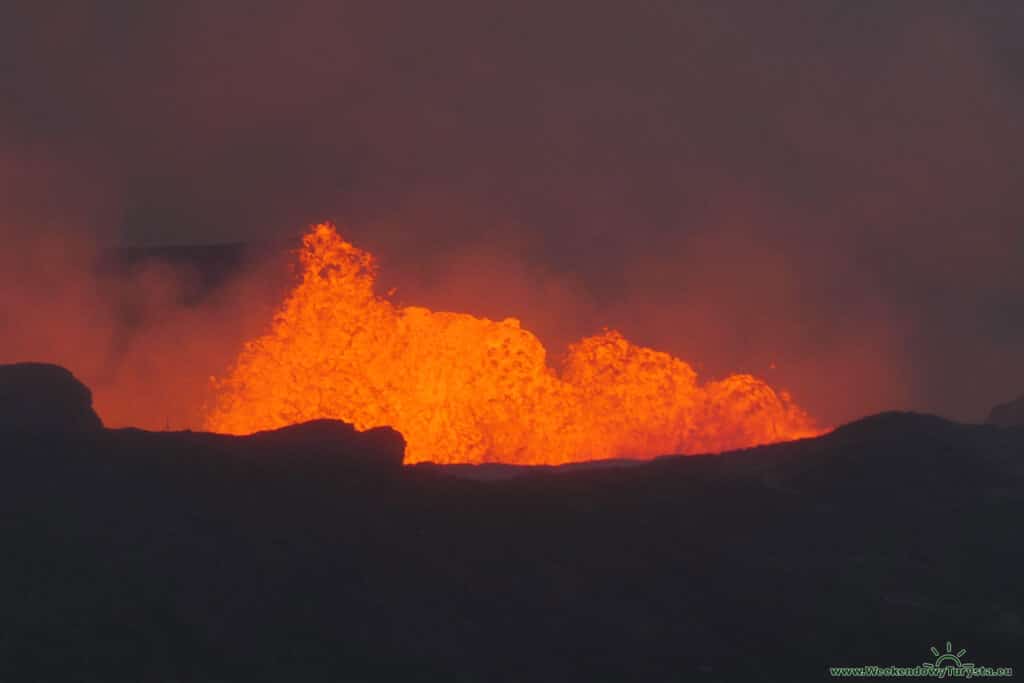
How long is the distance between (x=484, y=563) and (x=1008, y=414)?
18644mm

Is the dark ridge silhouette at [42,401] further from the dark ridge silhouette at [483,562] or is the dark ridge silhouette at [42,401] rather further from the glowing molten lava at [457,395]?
the glowing molten lava at [457,395]

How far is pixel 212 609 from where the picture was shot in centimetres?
1517

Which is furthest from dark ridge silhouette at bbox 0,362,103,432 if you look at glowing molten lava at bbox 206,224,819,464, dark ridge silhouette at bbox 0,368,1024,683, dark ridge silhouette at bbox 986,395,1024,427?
dark ridge silhouette at bbox 986,395,1024,427

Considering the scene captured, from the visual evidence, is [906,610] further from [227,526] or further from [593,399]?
[593,399]

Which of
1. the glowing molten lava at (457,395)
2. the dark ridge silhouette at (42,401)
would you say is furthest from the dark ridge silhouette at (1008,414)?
the dark ridge silhouette at (42,401)

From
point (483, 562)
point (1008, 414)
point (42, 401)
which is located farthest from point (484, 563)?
point (1008, 414)

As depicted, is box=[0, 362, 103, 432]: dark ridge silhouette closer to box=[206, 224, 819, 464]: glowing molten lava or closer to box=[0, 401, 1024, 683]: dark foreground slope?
box=[0, 401, 1024, 683]: dark foreground slope

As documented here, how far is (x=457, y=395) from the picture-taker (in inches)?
1210

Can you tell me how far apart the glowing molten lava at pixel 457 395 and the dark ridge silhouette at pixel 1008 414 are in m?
4.31

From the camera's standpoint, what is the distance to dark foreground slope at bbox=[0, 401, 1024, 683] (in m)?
14.9

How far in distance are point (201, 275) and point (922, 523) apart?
42.6 metres

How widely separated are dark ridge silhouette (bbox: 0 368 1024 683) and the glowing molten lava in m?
9.36

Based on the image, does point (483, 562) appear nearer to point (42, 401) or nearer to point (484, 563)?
point (484, 563)

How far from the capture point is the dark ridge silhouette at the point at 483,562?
1490 centimetres
